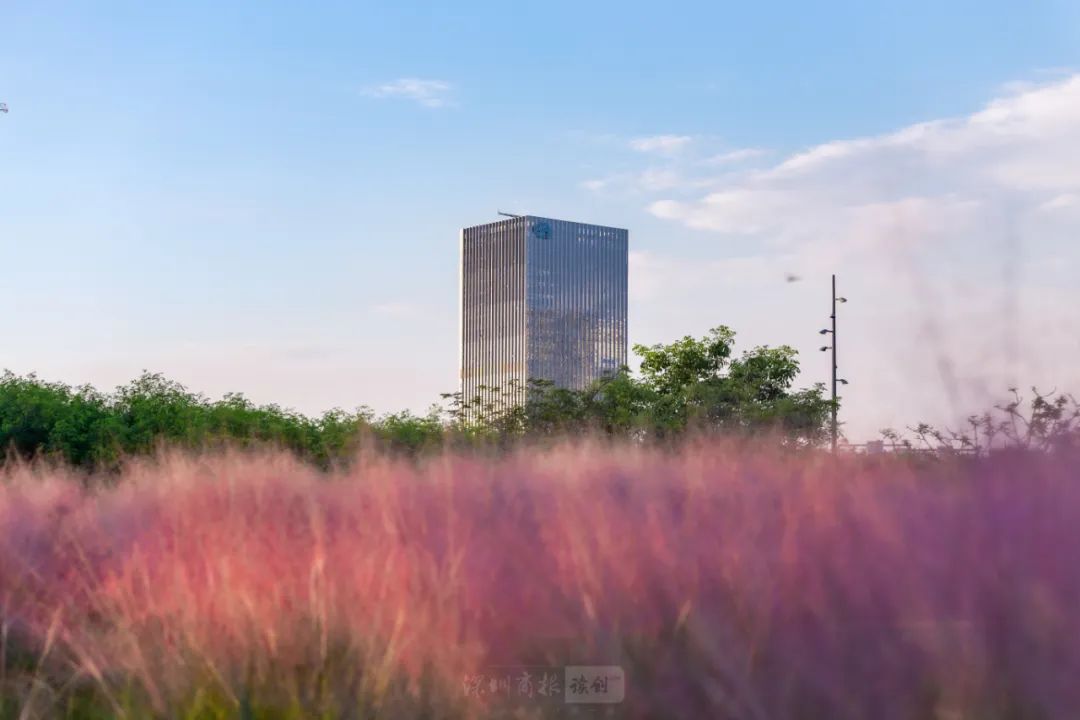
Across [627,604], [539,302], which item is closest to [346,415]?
[627,604]

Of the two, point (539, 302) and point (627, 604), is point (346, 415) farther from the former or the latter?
point (539, 302)

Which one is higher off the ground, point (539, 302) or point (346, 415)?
point (539, 302)

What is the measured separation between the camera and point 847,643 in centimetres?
382

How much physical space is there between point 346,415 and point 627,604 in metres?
17.2

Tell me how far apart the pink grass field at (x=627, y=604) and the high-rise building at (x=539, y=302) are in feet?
346

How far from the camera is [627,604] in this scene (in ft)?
13.6

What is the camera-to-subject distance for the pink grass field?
3.70 metres

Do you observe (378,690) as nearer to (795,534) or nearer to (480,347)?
(795,534)

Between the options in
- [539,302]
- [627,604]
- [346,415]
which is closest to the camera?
[627,604]

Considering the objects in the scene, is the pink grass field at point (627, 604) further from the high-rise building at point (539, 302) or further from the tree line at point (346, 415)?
the high-rise building at point (539, 302)

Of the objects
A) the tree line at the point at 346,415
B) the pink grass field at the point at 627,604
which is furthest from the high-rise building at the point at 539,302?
the pink grass field at the point at 627,604

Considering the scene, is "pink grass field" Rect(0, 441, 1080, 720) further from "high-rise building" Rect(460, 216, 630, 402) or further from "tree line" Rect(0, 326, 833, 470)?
"high-rise building" Rect(460, 216, 630, 402)

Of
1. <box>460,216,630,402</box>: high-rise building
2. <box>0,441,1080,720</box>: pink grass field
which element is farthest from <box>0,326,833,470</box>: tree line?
<box>460,216,630,402</box>: high-rise building

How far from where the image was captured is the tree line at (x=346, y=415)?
14758 mm
